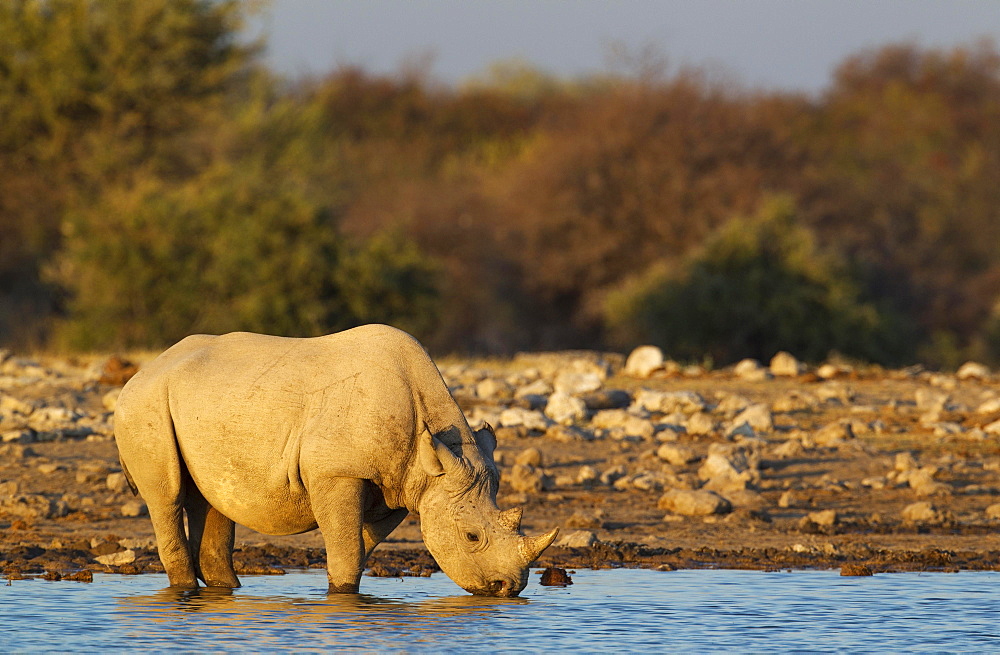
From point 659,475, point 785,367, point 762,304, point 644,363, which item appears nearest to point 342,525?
point 659,475

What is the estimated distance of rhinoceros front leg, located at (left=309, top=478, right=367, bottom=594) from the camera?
6.91m

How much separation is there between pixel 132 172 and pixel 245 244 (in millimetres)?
5179

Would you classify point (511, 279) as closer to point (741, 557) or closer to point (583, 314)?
point (583, 314)

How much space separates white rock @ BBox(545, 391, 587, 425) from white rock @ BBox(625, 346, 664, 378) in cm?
378

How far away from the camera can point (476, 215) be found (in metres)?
34.9

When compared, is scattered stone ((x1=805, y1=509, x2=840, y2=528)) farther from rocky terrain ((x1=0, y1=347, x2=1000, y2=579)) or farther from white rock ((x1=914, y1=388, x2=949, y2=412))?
white rock ((x1=914, y1=388, x2=949, y2=412))

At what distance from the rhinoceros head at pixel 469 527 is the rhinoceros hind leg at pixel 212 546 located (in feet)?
4.06

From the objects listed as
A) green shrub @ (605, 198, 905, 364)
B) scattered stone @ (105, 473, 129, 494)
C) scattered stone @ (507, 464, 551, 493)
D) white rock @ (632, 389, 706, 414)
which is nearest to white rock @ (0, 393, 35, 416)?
scattered stone @ (105, 473, 129, 494)

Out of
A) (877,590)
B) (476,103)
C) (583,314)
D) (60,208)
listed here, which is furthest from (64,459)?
(476,103)

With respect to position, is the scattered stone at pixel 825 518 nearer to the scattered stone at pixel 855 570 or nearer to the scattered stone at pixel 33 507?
the scattered stone at pixel 855 570

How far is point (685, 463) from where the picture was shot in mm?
11594

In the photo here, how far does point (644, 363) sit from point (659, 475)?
6.70 meters

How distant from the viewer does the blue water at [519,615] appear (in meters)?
6.59

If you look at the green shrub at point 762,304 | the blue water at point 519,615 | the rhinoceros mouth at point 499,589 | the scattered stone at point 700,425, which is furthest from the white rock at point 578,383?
the green shrub at point 762,304
